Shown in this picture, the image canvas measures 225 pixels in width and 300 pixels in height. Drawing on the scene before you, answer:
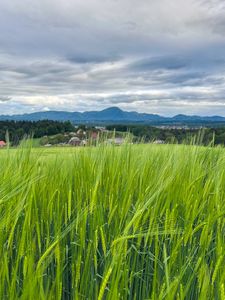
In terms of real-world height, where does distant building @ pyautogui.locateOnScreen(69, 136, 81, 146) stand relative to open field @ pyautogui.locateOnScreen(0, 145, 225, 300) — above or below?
above

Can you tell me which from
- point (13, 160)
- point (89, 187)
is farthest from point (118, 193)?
point (13, 160)

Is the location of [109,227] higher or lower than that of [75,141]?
lower

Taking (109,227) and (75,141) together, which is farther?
(75,141)

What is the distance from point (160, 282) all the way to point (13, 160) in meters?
0.83

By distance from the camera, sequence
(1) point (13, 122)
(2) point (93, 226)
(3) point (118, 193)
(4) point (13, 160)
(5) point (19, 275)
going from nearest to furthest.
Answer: (5) point (19, 275)
(2) point (93, 226)
(3) point (118, 193)
(4) point (13, 160)
(1) point (13, 122)

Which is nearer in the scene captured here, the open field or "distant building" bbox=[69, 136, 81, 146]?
the open field

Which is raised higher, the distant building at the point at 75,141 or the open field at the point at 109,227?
the distant building at the point at 75,141

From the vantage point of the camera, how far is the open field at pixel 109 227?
854mm

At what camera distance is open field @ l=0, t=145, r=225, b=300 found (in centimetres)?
85

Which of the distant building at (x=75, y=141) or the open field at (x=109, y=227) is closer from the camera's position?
the open field at (x=109, y=227)

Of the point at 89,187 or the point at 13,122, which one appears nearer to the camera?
the point at 89,187

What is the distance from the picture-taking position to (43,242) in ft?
3.87

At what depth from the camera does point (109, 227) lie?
1156 millimetres

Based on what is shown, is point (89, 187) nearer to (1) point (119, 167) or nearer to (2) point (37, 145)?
(1) point (119, 167)
